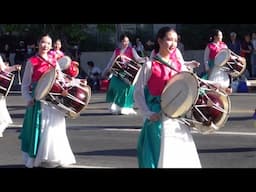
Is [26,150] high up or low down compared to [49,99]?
down

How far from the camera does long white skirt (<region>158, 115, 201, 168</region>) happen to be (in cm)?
546

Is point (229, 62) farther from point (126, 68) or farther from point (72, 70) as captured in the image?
point (72, 70)

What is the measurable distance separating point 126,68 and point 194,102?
19.9 feet

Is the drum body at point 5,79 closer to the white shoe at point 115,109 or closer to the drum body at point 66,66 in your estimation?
the drum body at point 66,66

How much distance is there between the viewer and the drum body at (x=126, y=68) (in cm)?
1134

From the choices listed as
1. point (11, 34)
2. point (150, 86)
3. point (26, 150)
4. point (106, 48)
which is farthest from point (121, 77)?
point (11, 34)

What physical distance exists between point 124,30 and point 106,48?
114 centimetres

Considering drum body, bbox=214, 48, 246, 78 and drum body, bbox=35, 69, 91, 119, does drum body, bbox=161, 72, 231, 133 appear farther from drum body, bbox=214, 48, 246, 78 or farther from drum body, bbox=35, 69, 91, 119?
drum body, bbox=214, 48, 246, 78

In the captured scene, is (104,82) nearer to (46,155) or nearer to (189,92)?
(46,155)

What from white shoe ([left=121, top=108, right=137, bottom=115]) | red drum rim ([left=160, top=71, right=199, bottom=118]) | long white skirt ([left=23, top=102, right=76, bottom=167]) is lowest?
white shoe ([left=121, top=108, right=137, bottom=115])

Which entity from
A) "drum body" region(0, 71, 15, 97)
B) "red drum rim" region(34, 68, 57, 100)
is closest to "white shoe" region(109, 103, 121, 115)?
"drum body" region(0, 71, 15, 97)

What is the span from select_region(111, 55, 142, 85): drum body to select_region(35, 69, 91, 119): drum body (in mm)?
4228

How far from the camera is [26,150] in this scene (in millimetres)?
7160
